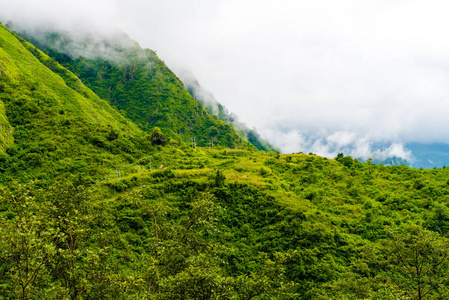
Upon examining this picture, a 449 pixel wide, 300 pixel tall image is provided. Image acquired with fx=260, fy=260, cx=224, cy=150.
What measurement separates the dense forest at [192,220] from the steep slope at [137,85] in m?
71.5

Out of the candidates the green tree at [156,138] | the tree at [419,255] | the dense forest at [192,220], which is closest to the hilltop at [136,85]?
the green tree at [156,138]

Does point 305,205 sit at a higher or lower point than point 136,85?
lower

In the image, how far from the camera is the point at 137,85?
6565 inches

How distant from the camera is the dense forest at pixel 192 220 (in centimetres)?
1311

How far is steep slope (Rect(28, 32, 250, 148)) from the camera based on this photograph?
153 meters

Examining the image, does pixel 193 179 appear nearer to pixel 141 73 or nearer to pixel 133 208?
pixel 133 208

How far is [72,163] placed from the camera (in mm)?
52656

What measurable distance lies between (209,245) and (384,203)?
44.1 m

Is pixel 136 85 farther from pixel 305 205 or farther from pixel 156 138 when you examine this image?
pixel 305 205

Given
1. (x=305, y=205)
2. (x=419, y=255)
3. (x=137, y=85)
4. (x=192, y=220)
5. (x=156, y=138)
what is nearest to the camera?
(x=192, y=220)

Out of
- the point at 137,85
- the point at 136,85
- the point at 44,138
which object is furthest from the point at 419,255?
the point at 136,85

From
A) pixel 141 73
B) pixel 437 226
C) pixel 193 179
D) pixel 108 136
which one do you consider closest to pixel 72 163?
pixel 108 136

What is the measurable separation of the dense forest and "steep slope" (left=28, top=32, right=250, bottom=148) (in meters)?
71.5

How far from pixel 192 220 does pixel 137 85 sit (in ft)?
544
